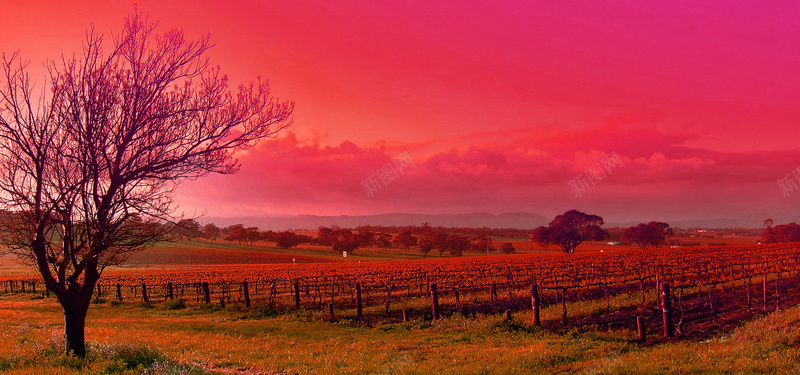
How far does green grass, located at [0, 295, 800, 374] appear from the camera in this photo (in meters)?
10.6

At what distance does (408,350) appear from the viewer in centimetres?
1359

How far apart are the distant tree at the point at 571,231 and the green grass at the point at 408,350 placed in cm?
10361

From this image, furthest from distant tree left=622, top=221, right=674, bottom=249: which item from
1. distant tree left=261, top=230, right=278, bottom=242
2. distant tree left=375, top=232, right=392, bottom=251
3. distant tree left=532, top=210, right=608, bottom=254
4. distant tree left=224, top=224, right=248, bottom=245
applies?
distant tree left=224, top=224, right=248, bottom=245

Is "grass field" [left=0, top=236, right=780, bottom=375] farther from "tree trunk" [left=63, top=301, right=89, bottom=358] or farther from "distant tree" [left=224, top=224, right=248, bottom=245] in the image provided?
"distant tree" [left=224, top=224, right=248, bottom=245]

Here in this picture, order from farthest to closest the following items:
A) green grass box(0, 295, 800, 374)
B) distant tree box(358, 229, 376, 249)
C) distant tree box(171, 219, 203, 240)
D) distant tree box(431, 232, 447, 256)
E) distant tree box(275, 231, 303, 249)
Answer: distant tree box(358, 229, 376, 249) < distant tree box(275, 231, 303, 249) < distant tree box(431, 232, 447, 256) < distant tree box(171, 219, 203, 240) < green grass box(0, 295, 800, 374)

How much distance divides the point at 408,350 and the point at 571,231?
371ft

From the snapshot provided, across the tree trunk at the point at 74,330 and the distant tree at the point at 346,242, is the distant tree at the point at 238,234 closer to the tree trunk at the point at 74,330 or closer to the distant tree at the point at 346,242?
the distant tree at the point at 346,242

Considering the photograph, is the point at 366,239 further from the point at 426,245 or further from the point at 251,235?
the point at 251,235

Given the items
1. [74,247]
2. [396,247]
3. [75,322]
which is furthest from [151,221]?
[396,247]

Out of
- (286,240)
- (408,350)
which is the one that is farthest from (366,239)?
(408,350)

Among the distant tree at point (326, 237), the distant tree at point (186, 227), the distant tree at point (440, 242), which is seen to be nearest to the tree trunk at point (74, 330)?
the distant tree at point (186, 227)

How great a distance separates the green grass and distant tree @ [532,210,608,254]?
103607 millimetres

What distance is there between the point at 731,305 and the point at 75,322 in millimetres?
27199

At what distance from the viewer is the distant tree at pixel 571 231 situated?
116 m
